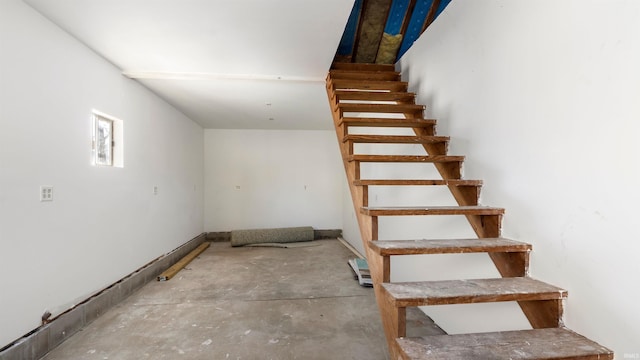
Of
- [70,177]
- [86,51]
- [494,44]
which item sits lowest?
[70,177]

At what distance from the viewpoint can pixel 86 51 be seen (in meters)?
2.62

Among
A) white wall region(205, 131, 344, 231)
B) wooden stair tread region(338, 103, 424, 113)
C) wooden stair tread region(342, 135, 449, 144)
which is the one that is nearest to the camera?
wooden stair tread region(342, 135, 449, 144)

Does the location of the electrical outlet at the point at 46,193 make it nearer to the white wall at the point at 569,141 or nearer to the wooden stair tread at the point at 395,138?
the wooden stair tread at the point at 395,138

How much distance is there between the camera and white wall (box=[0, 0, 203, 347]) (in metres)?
1.90

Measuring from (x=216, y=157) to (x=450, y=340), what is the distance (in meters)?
6.13

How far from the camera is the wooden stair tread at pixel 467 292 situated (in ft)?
4.24

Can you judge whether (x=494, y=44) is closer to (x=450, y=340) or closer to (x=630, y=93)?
(x=630, y=93)

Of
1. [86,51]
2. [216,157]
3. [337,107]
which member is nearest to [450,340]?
[337,107]

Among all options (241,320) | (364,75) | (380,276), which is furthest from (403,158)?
(241,320)

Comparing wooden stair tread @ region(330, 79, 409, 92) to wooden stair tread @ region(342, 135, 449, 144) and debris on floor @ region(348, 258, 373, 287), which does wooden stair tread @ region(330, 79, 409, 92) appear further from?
debris on floor @ region(348, 258, 373, 287)

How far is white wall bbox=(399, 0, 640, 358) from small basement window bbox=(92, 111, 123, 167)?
3399 mm

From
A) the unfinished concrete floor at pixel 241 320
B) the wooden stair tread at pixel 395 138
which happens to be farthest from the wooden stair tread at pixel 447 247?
the unfinished concrete floor at pixel 241 320

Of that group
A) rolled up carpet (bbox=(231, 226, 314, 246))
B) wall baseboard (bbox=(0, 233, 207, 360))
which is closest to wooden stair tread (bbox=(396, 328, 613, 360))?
wall baseboard (bbox=(0, 233, 207, 360))

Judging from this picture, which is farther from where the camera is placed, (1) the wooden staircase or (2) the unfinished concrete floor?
(2) the unfinished concrete floor
